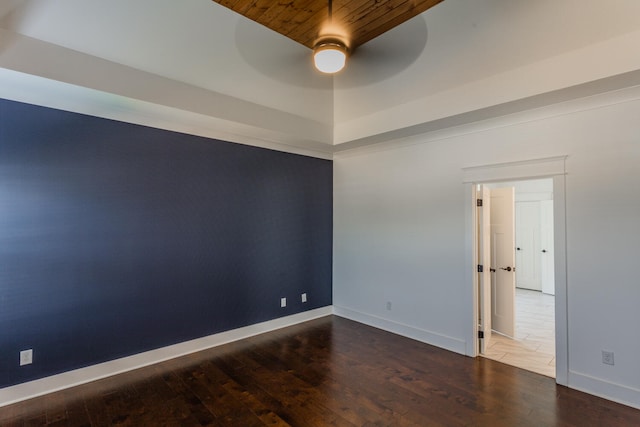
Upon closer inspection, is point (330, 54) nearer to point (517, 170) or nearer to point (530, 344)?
point (517, 170)

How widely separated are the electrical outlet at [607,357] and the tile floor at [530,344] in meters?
0.55

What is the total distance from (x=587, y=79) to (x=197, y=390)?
4.43m

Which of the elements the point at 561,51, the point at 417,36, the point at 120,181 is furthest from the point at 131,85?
the point at 561,51

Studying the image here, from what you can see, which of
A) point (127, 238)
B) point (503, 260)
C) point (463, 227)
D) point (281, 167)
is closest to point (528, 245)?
point (503, 260)

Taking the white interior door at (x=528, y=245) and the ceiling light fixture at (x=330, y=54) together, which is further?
the white interior door at (x=528, y=245)

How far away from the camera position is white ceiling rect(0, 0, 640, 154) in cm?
250

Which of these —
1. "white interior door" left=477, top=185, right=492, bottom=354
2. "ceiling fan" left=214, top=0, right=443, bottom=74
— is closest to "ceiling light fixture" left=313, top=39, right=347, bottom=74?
"ceiling fan" left=214, top=0, right=443, bottom=74

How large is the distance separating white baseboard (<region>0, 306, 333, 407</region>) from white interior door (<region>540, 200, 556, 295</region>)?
19.6ft

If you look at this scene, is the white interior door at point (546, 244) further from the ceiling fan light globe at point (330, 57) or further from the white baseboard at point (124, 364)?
the ceiling fan light globe at point (330, 57)

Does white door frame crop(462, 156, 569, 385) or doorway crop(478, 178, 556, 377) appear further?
doorway crop(478, 178, 556, 377)

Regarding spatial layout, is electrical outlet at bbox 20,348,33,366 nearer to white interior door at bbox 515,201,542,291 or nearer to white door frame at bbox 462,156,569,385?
white door frame at bbox 462,156,569,385

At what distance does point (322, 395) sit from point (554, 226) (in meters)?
2.86

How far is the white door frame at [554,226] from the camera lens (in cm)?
317

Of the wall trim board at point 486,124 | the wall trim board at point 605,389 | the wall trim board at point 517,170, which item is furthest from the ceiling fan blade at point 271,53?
the wall trim board at point 605,389
